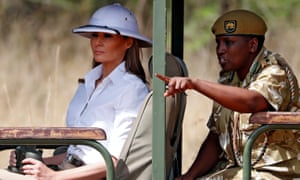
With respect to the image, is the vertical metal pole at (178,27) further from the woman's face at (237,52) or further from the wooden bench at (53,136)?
the wooden bench at (53,136)

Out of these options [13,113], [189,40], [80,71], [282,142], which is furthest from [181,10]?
[189,40]

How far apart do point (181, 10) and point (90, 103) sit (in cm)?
92

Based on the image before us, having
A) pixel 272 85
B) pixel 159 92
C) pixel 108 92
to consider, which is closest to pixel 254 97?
pixel 272 85

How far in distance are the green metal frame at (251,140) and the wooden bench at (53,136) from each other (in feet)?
2.10

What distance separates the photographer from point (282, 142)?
21.9ft

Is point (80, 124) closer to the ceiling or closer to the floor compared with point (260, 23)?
closer to the floor

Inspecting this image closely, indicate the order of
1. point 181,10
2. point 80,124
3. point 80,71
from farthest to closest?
point 80,71 → point 181,10 → point 80,124

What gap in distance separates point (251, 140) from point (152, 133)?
0.47m

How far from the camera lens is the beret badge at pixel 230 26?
22.2 feet

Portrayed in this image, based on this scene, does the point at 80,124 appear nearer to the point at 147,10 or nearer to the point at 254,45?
the point at 254,45

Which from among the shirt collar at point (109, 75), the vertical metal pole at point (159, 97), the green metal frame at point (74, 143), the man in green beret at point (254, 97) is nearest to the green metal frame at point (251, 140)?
the man in green beret at point (254, 97)

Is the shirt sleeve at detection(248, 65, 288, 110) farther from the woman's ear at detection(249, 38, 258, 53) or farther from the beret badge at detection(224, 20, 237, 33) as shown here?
the beret badge at detection(224, 20, 237, 33)

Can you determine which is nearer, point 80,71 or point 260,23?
point 260,23

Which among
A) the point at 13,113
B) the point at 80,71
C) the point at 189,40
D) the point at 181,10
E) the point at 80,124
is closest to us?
the point at 80,124
